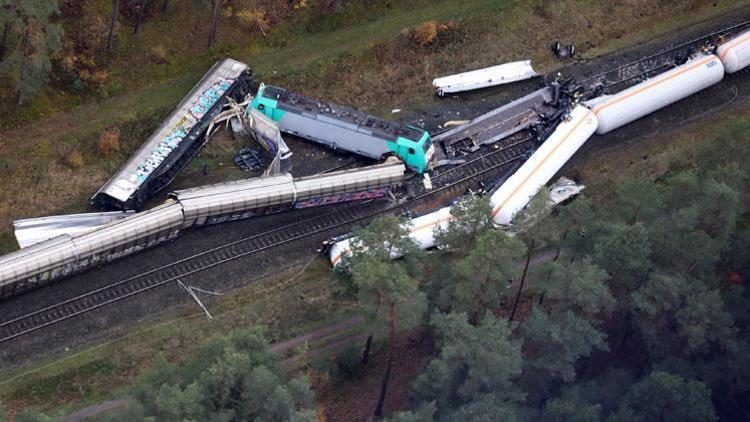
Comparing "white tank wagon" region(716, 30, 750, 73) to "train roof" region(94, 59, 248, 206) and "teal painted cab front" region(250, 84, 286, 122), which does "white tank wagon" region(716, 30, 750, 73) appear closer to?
"teal painted cab front" region(250, 84, 286, 122)

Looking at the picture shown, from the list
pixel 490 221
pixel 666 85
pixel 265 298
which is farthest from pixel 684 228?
pixel 265 298

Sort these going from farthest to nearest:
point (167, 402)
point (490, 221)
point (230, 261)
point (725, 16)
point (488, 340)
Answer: point (725, 16)
point (230, 261)
point (490, 221)
point (488, 340)
point (167, 402)

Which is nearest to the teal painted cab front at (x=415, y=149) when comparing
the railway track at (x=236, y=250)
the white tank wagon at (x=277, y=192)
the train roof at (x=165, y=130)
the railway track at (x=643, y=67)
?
the white tank wagon at (x=277, y=192)

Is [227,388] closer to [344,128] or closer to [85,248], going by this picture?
[85,248]

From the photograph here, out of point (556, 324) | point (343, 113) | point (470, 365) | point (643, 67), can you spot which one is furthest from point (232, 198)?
point (643, 67)

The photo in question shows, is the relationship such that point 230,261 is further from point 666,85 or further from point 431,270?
point 666,85

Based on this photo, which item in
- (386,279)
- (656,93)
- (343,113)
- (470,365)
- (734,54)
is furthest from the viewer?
(734,54)
